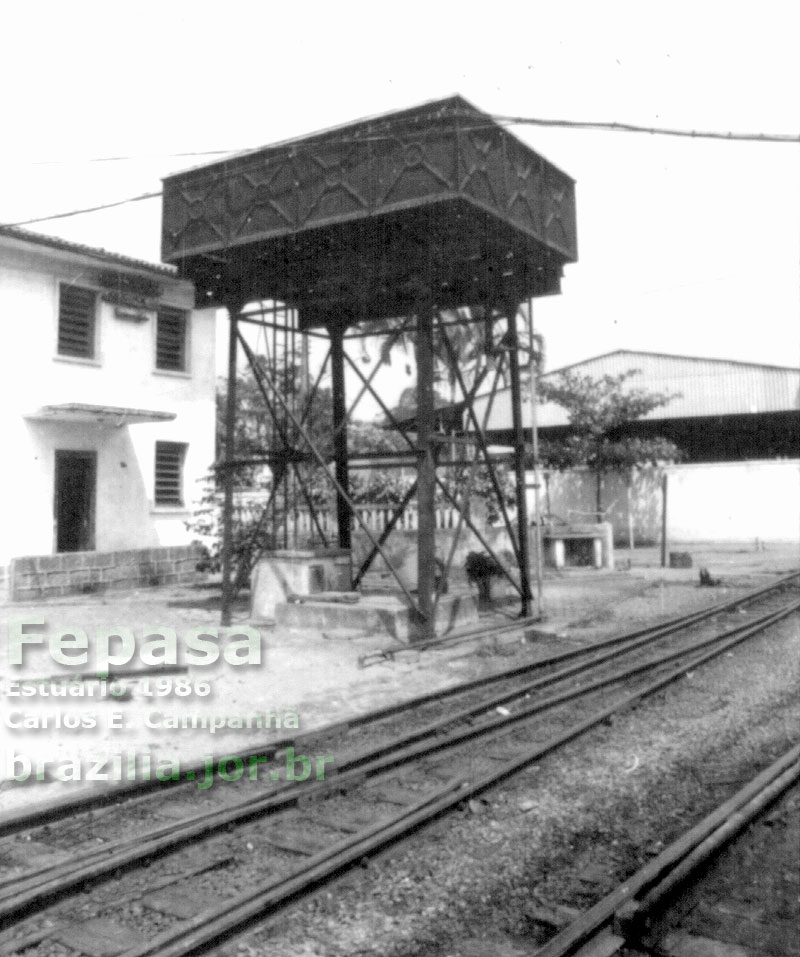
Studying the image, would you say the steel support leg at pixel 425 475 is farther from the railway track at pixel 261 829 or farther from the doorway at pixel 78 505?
the doorway at pixel 78 505

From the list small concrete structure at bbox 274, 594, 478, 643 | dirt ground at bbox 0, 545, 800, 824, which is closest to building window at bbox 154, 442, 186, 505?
dirt ground at bbox 0, 545, 800, 824

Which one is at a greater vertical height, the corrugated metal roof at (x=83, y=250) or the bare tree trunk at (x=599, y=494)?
the corrugated metal roof at (x=83, y=250)

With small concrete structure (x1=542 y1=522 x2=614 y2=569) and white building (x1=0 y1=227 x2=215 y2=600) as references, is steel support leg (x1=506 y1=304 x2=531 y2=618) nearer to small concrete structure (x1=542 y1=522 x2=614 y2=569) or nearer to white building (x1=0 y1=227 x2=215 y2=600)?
white building (x1=0 y1=227 x2=215 y2=600)

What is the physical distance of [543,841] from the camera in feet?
15.9

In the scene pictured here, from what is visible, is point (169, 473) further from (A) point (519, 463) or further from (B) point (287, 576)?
(A) point (519, 463)

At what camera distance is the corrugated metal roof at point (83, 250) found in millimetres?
16172

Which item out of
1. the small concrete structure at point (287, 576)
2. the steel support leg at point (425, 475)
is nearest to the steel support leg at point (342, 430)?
the small concrete structure at point (287, 576)

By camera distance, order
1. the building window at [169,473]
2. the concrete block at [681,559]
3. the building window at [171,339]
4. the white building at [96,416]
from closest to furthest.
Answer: the white building at [96,416]
the building window at [169,473]
the building window at [171,339]
the concrete block at [681,559]

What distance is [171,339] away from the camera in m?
20.6

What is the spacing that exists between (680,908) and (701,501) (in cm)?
2641

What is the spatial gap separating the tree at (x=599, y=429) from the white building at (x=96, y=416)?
11.8 metres

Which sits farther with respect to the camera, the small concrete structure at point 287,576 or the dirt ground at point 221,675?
the small concrete structure at point 287,576

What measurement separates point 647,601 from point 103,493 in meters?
11.1

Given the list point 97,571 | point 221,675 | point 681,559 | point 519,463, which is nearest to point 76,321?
point 97,571
